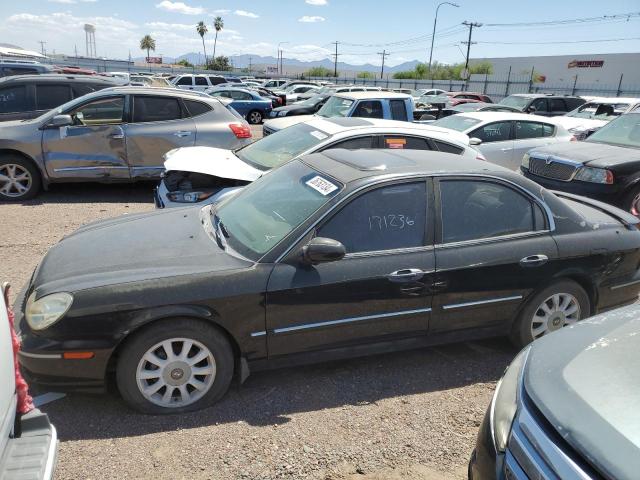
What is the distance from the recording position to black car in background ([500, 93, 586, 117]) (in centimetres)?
1780

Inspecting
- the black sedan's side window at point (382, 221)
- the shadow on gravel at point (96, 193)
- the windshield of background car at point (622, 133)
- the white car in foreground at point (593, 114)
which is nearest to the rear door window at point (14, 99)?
the shadow on gravel at point (96, 193)

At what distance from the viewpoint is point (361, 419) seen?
3227mm

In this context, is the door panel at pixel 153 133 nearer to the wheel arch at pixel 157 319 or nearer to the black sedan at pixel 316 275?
the black sedan at pixel 316 275

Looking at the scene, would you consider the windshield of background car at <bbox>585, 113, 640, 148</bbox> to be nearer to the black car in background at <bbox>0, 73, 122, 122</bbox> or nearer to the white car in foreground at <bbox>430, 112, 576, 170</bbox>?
the white car in foreground at <bbox>430, 112, 576, 170</bbox>

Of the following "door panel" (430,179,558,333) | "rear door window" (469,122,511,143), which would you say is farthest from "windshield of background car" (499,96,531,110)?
"door panel" (430,179,558,333)

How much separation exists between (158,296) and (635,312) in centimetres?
252

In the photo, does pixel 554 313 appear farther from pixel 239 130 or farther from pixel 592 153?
pixel 239 130

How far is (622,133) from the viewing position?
27.3ft

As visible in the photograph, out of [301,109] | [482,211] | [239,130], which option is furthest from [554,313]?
[301,109]

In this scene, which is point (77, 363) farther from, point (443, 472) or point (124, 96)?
point (124, 96)

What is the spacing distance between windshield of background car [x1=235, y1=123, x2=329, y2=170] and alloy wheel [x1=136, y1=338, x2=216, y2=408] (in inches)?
130

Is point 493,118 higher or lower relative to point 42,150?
higher

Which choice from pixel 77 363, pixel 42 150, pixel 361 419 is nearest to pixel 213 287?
pixel 77 363

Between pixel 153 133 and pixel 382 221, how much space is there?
5.81 meters
